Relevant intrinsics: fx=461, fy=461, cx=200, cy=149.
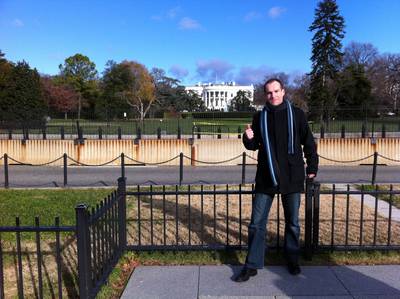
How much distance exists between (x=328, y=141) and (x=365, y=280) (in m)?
13.5

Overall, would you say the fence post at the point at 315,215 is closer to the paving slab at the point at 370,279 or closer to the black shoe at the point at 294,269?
the paving slab at the point at 370,279

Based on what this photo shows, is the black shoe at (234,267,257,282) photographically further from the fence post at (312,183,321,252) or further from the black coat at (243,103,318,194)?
the fence post at (312,183,321,252)

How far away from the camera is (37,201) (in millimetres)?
10570

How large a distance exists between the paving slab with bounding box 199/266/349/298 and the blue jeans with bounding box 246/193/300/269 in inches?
9.3

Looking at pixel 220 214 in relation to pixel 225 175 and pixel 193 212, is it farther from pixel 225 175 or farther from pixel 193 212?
pixel 225 175

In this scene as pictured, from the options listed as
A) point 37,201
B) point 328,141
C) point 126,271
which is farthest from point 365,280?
point 328,141

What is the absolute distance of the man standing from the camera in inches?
193

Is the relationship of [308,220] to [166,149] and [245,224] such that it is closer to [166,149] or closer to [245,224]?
[245,224]

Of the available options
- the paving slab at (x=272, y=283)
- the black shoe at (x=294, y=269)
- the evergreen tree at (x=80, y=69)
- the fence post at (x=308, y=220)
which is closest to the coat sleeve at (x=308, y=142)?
the fence post at (x=308, y=220)

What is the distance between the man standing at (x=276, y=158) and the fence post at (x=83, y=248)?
173 cm

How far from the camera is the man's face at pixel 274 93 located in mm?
4883

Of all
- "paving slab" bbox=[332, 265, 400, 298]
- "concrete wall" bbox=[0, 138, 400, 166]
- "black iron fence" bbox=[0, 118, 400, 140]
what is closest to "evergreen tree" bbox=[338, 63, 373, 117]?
"black iron fence" bbox=[0, 118, 400, 140]

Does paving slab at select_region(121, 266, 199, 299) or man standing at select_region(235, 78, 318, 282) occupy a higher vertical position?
man standing at select_region(235, 78, 318, 282)

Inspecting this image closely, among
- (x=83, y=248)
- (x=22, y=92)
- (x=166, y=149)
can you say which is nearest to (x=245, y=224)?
(x=83, y=248)
